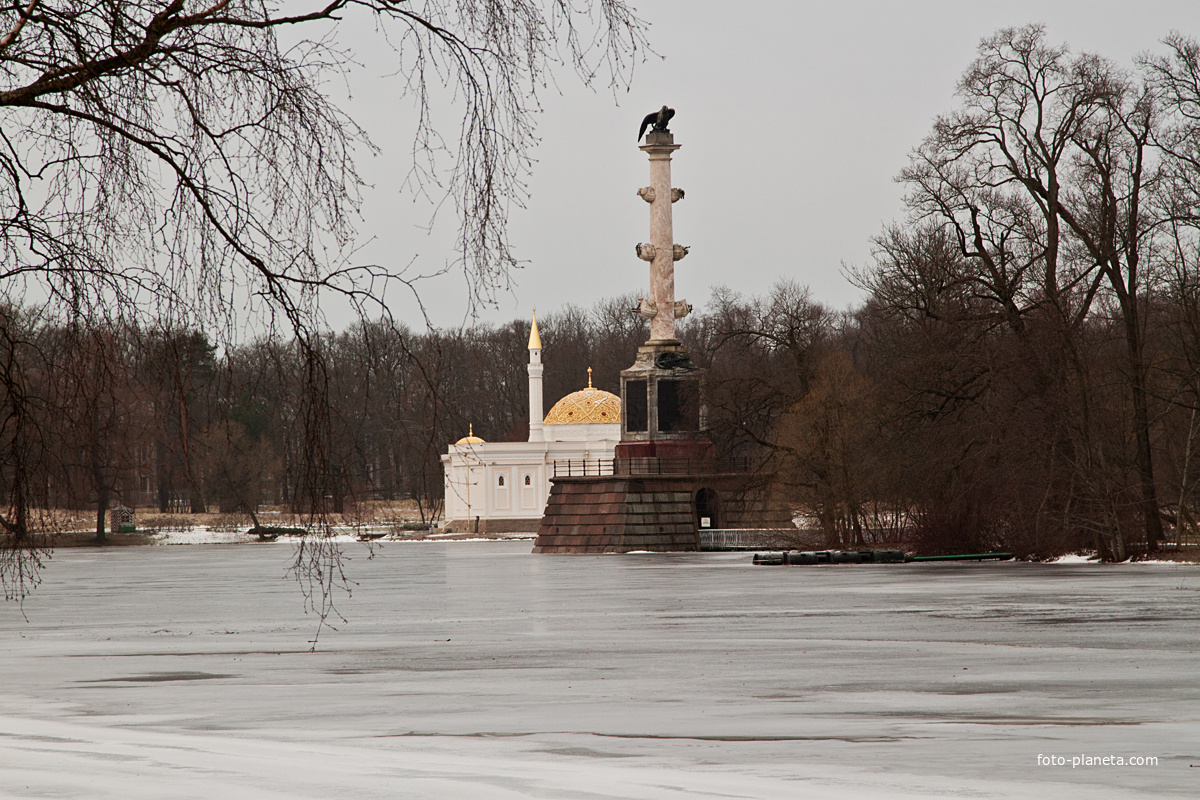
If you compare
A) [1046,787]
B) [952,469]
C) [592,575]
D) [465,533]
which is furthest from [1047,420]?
[465,533]

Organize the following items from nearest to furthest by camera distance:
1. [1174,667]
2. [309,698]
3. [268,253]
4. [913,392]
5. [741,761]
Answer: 1. [268,253]
2. [741,761]
3. [309,698]
4. [1174,667]
5. [913,392]

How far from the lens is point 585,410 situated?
91500 millimetres

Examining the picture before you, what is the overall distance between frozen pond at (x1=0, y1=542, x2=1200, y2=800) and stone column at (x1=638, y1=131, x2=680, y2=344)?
1284 inches

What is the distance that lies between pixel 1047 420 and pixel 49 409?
29171mm

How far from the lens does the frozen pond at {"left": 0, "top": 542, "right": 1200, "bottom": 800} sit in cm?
704

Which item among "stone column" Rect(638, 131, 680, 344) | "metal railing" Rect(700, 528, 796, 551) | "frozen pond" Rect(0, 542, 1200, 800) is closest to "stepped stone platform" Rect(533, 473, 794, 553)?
"metal railing" Rect(700, 528, 796, 551)

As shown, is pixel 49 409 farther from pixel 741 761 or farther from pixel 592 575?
pixel 592 575

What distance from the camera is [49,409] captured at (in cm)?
694

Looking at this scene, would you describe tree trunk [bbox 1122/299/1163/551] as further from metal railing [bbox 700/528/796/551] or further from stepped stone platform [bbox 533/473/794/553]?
stepped stone platform [bbox 533/473/794/553]

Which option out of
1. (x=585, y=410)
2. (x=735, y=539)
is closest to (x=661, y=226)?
(x=735, y=539)

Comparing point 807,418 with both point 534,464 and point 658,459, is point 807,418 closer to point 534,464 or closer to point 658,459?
point 658,459

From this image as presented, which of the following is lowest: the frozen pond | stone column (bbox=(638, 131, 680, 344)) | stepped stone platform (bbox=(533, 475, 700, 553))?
the frozen pond

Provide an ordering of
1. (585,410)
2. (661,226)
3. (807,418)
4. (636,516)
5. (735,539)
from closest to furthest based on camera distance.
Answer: (807,418), (636,516), (735,539), (661,226), (585,410)

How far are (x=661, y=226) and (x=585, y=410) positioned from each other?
3761cm
